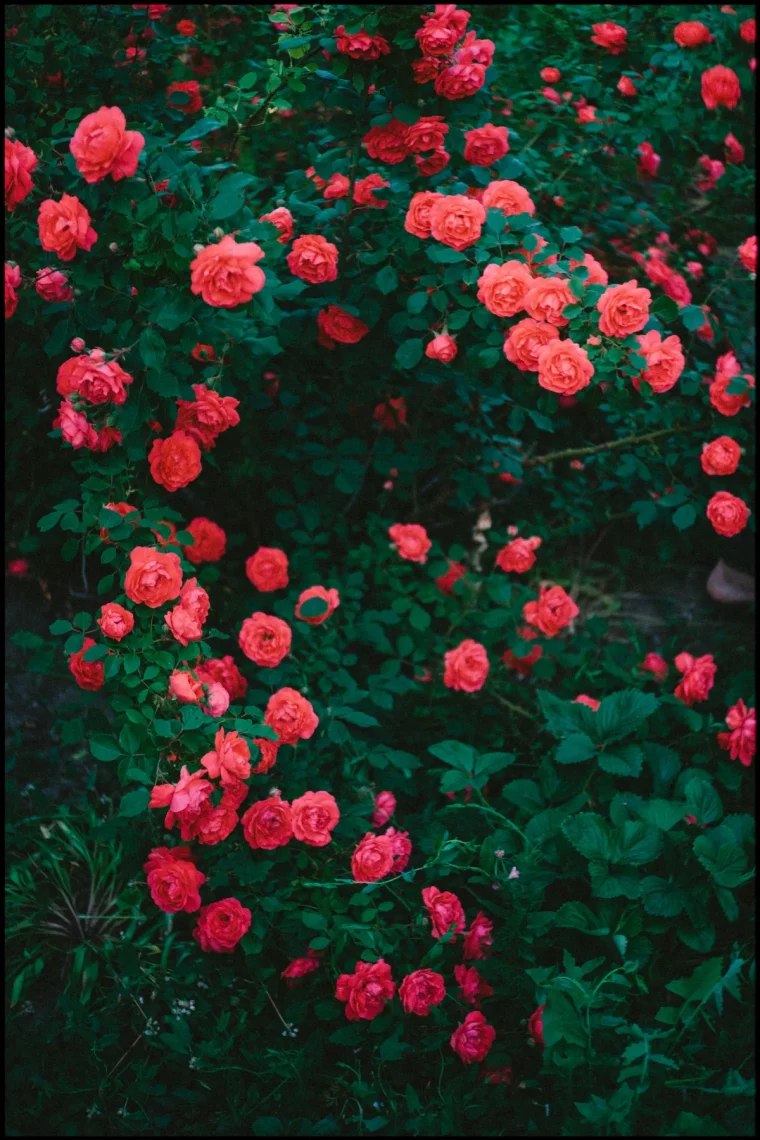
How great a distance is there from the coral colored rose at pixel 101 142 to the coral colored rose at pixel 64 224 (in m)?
0.06

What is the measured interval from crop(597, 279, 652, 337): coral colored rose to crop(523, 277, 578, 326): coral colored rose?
0.06 metres

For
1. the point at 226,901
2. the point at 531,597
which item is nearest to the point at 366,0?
the point at 531,597

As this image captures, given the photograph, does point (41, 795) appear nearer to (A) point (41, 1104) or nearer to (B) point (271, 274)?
(A) point (41, 1104)

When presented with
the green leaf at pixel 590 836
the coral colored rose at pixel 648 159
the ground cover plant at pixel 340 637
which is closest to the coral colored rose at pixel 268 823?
the ground cover plant at pixel 340 637

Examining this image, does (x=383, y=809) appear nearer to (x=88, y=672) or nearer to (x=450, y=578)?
(x=88, y=672)

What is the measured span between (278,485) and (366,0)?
1.14m

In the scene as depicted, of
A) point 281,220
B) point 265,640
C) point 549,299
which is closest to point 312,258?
point 281,220

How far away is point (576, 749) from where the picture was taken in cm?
164

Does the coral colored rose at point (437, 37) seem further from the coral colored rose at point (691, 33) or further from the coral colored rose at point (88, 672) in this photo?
the coral colored rose at point (88, 672)

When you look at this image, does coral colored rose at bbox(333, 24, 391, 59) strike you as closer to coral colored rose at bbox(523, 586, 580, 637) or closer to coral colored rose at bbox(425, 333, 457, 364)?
coral colored rose at bbox(425, 333, 457, 364)

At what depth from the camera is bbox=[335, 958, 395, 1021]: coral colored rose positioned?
1.46 metres

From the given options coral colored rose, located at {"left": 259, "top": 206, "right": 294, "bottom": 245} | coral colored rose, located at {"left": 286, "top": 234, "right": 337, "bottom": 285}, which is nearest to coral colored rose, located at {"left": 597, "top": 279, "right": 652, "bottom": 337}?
coral colored rose, located at {"left": 286, "top": 234, "right": 337, "bottom": 285}

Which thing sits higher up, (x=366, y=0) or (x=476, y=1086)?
(x=366, y=0)

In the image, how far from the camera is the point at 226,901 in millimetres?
1568
